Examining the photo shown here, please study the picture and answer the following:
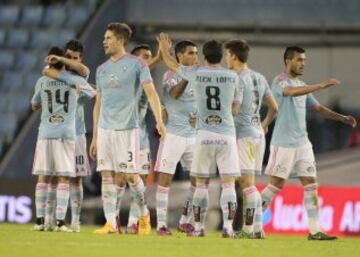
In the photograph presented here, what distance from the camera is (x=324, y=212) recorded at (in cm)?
2055

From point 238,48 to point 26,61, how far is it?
11663mm

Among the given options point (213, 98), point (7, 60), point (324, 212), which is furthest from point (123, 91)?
point (7, 60)

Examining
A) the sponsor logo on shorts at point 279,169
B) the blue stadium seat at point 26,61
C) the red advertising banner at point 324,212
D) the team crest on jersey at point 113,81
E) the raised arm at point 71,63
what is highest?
the blue stadium seat at point 26,61

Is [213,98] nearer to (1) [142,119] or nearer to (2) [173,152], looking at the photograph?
(2) [173,152]

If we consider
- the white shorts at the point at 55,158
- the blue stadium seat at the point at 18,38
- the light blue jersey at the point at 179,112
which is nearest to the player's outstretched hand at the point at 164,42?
the light blue jersey at the point at 179,112

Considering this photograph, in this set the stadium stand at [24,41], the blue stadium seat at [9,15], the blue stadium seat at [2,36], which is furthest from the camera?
the blue stadium seat at [9,15]

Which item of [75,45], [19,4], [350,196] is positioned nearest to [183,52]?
[75,45]

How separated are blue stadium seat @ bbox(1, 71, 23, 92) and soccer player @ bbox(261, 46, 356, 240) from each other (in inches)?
439

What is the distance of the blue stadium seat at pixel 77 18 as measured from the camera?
1022 inches

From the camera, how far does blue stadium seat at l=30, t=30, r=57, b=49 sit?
25.7 m

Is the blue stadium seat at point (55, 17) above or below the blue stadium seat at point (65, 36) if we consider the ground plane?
above

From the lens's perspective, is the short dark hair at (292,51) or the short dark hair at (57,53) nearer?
the short dark hair at (292,51)

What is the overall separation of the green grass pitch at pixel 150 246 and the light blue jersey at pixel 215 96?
4.01 ft

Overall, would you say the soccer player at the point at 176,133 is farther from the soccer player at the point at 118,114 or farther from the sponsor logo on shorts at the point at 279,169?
the sponsor logo on shorts at the point at 279,169
